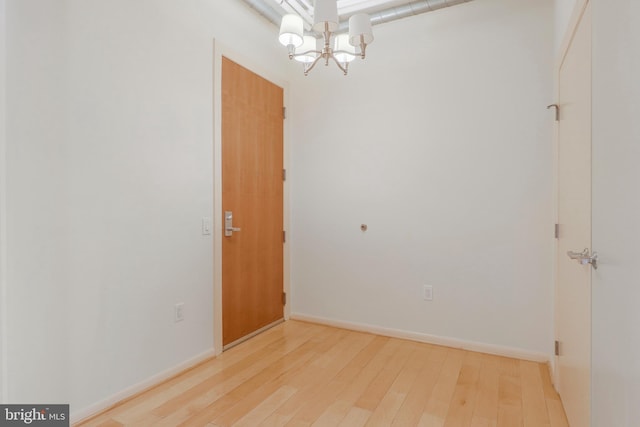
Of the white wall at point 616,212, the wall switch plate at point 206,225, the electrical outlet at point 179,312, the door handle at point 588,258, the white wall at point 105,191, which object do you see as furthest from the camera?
the wall switch plate at point 206,225

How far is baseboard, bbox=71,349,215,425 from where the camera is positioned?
6.23ft

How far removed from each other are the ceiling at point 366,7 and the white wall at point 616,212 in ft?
5.93

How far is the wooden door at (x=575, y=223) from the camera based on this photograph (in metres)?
1.51

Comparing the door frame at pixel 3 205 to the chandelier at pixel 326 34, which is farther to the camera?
the chandelier at pixel 326 34

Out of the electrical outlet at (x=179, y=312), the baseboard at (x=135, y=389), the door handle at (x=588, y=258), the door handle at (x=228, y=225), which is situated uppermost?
the door handle at (x=228, y=225)

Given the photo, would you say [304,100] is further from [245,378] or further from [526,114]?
[245,378]

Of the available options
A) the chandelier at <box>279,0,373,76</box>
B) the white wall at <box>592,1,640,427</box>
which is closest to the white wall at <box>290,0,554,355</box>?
the chandelier at <box>279,0,373,76</box>

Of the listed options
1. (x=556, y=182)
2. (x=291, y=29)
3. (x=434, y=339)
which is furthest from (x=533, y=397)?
(x=291, y=29)

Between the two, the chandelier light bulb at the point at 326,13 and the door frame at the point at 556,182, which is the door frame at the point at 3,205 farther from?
the door frame at the point at 556,182

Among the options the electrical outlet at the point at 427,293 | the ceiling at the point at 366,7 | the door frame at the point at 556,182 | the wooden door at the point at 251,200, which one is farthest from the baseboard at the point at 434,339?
the ceiling at the point at 366,7

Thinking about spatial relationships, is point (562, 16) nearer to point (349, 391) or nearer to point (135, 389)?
point (349, 391)

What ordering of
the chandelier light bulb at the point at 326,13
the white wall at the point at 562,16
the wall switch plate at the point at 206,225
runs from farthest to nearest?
the wall switch plate at the point at 206,225, the chandelier light bulb at the point at 326,13, the white wall at the point at 562,16

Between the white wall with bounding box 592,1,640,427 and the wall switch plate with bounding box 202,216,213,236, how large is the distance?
2.35 m

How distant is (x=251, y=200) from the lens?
314cm
